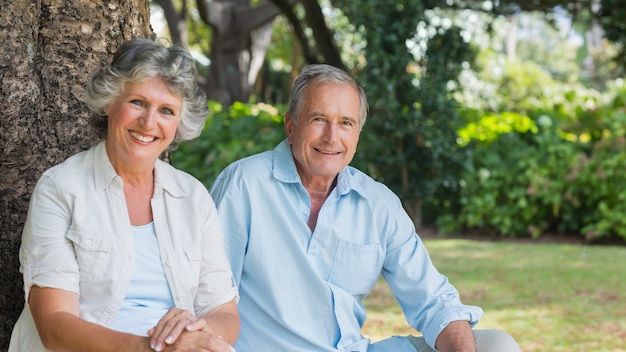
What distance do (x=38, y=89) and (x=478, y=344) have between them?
5.42ft

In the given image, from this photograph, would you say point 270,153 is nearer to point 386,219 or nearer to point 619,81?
point 386,219

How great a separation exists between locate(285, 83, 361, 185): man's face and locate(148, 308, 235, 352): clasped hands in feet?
2.67

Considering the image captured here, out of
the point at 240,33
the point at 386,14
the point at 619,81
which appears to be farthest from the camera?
the point at 240,33

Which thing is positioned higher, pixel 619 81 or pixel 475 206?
pixel 619 81

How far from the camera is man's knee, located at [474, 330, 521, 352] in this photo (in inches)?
108

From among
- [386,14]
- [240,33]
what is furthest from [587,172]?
[240,33]

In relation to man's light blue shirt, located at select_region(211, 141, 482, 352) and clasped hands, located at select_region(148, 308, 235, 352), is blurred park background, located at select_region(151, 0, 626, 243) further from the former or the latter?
clasped hands, located at select_region(148, 308, 235, 352)

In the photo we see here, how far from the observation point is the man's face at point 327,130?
2.90 m

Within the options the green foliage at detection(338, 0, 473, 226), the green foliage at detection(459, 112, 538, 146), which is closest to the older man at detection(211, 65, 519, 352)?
the green foliage at detection(338, 0, 473, 226)

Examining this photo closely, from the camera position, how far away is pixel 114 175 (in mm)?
2402

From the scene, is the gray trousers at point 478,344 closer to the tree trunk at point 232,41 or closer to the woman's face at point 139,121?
the woman's face at point 139,121

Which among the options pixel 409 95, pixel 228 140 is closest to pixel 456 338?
pixel 409 95

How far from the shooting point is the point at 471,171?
9.56 metres

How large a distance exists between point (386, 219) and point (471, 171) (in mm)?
6760
